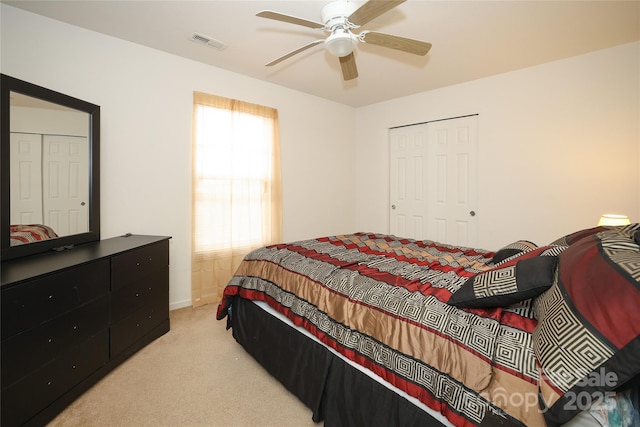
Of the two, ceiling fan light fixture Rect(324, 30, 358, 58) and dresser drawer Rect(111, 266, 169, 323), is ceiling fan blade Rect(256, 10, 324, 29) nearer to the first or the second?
ceiling fan light fixture Rect(324, 30, 358, 58)

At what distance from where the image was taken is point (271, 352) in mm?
1870

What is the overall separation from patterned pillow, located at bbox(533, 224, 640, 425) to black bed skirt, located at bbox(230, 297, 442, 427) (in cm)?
47

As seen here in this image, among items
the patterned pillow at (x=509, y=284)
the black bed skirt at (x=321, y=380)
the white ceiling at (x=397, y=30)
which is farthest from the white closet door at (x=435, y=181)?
the black bed skirt at (x=321, y=380)

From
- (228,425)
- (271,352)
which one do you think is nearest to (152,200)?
(271,352)

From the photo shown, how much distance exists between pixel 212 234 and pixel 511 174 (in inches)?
135

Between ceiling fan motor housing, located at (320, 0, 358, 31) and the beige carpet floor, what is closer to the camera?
the beige carpet floor

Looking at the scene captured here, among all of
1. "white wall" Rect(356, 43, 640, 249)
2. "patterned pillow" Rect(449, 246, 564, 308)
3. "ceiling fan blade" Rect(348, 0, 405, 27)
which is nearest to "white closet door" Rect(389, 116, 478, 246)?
"white wall" Rect(356, 43, 640, 249)

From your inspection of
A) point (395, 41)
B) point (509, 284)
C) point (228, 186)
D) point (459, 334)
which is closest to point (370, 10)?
point (395, 41)

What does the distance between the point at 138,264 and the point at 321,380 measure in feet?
5.31

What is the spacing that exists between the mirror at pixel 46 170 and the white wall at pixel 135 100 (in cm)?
22

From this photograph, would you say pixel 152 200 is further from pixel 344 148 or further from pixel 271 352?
pixel 344 148

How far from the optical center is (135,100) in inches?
105

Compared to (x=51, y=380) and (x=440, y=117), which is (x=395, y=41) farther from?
(x=51, y=380)

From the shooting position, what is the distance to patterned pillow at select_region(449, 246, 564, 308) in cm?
107
